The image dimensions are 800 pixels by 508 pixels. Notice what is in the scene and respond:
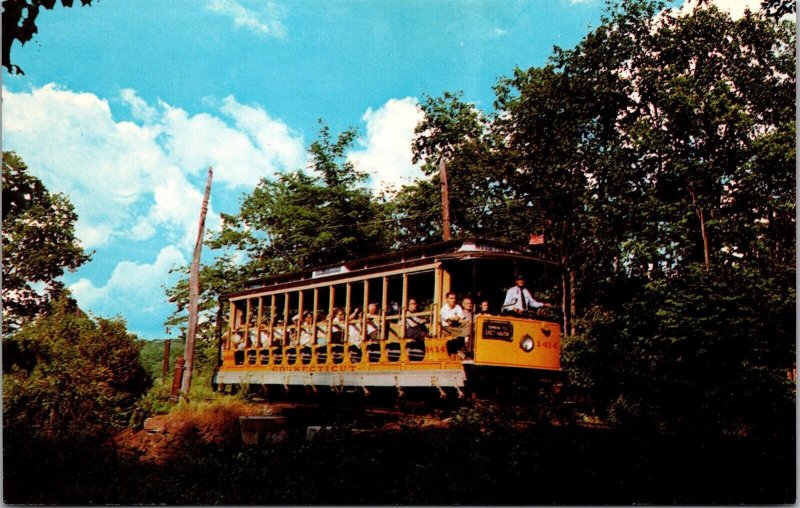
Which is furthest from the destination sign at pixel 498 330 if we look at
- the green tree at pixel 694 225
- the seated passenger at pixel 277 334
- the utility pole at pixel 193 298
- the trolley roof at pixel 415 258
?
the utility pole at pixel 193 298

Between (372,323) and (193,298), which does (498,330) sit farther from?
(193,298)

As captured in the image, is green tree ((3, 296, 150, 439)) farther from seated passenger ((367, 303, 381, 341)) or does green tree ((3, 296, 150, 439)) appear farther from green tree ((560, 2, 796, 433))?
green tree ((560, 2, 796, 433))

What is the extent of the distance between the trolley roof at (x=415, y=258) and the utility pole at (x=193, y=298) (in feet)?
9.09

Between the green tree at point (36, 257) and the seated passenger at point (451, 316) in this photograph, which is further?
the green tree at point (36, 257)

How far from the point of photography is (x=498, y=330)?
10.2 m

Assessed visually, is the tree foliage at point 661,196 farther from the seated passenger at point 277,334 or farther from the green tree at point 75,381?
the green tree at point 75,381

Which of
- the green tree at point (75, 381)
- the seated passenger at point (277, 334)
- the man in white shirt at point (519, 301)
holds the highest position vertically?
the man in white shirt at point (519, 301)

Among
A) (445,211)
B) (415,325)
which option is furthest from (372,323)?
(445,211)

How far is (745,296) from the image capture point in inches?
512

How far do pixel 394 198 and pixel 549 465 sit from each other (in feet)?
61.5

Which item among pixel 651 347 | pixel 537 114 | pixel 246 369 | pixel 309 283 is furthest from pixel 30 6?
pixel 537 114

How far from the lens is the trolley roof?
1079cm

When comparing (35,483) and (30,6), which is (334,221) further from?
(30,6)

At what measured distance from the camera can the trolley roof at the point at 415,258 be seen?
10.8 metres
